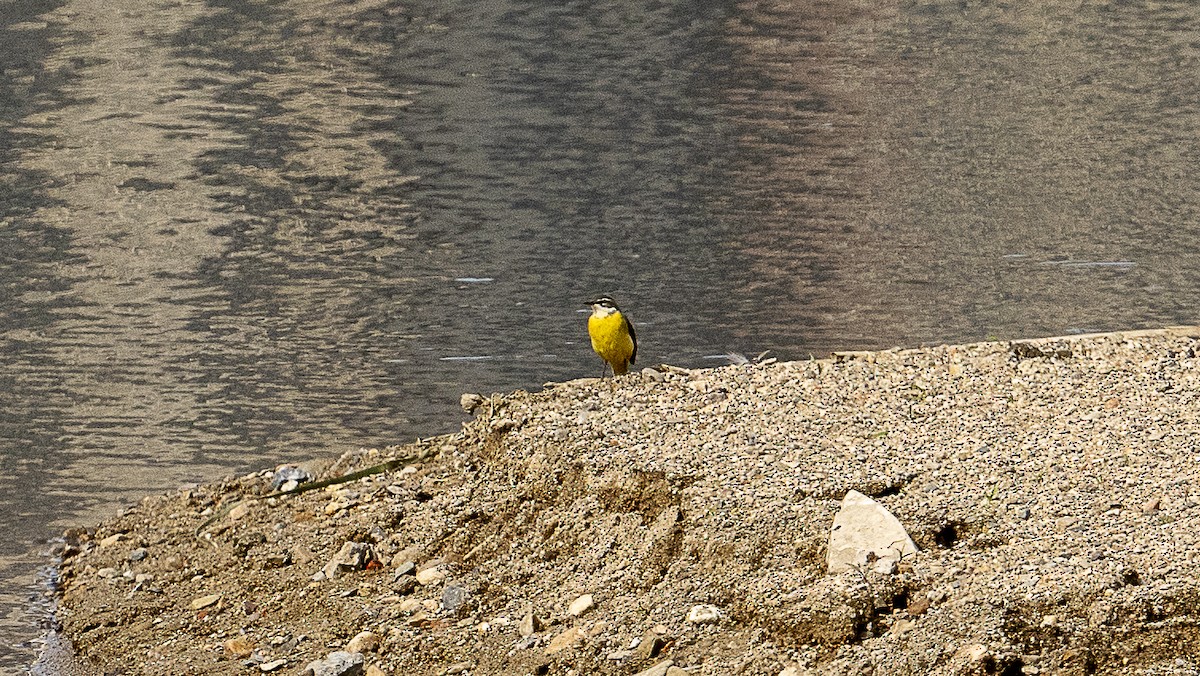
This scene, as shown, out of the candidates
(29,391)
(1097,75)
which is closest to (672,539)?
(29,391)

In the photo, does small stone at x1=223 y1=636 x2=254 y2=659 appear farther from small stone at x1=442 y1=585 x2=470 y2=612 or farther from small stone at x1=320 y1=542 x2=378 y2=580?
small stone at x1=442 y1=585 x2=470 y2=612

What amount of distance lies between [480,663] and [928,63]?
19560 millimetres

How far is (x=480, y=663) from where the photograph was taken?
555cm

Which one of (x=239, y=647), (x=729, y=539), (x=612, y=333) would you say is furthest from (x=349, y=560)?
(x=612, y=333)

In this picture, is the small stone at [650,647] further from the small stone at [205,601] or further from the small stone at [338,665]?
the small stone at [205,601]

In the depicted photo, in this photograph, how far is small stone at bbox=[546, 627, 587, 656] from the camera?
17.8ft

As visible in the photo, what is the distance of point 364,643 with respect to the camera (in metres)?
5.80

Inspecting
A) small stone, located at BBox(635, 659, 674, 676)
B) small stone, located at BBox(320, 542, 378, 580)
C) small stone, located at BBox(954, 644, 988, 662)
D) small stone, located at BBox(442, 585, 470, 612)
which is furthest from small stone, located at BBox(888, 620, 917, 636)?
small stone, located at BBox(320, 542, 378, 580)

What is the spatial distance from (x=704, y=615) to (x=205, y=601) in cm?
217

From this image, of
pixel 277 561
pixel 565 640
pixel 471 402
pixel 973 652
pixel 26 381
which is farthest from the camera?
pixel 26 381

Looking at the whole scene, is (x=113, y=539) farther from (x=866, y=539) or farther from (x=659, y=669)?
(x=866, y=539)

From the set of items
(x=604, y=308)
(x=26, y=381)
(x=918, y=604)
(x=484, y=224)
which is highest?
(x=918, y=604)

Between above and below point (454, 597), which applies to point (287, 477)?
below

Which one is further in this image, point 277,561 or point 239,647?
point 277,561
